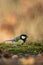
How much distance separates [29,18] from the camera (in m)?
1.65

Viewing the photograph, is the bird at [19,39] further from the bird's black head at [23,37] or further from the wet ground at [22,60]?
the wet ground at [22,60]

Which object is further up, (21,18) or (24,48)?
(21,18)

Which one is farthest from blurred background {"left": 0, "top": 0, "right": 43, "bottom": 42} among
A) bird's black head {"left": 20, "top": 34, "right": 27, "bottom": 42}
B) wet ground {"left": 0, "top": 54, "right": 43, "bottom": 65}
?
wet ground {"left": 0, "top": 54, "right": 43, "bottom": 65}

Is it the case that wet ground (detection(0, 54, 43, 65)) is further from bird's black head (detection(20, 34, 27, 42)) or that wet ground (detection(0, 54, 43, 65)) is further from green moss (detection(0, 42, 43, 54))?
bird's black head (detection(20, 34, 27, 42))

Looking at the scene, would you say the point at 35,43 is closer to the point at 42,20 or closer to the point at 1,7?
the point at 42,20

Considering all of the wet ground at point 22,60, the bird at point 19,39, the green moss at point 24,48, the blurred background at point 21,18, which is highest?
the blurred background at point 21,18

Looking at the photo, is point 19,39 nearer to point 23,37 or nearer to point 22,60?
point 23,37

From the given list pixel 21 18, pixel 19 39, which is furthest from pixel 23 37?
pixel 21 18

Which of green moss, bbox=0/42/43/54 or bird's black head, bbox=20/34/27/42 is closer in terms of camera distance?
green moss, bbox=0/42/43/54

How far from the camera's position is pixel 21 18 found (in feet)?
5.41

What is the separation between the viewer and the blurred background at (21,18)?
1.63 meters

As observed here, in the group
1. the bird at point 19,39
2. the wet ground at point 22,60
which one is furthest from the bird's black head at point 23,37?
the wet ground at point 22,60

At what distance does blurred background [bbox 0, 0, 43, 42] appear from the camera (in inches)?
64.2

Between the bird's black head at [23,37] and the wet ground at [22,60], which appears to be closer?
the wet ground at [22,60]
